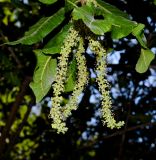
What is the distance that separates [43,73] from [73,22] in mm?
284

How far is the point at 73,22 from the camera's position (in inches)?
58.4

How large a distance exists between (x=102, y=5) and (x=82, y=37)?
188 mm

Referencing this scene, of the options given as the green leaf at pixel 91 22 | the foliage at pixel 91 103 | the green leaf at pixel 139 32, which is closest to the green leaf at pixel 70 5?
the green leaf at pixel 91 22

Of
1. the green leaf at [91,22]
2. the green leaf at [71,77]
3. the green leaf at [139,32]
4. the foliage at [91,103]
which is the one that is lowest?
the foliage at [91,103]

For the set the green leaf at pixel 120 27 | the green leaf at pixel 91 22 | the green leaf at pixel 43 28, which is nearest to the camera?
the green leaf at pixel 91 22

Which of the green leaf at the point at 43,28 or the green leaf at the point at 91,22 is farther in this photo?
the green leaf at the point at 43,28

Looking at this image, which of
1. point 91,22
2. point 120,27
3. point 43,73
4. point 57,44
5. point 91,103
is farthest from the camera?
→ point 91,103

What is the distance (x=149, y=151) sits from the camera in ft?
15.3

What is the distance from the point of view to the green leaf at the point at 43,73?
5.34 feet

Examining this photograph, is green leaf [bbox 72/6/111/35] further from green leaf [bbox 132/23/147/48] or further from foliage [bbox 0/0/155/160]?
foliage [bbox 0/0/155/160]

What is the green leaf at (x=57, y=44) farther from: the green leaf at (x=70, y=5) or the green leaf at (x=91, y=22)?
the green leaf at (x=91, y=22)

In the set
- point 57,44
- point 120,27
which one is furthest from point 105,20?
point 57,44

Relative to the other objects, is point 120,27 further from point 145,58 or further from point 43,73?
point 43,73

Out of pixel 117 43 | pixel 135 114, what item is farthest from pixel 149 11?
pixel 135 114
